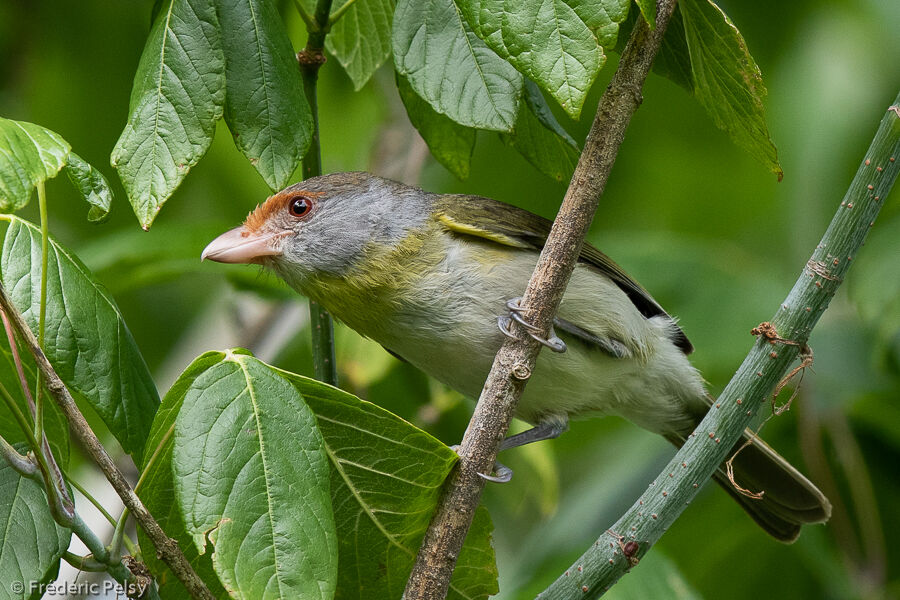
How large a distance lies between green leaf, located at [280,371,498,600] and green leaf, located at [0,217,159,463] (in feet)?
1.28

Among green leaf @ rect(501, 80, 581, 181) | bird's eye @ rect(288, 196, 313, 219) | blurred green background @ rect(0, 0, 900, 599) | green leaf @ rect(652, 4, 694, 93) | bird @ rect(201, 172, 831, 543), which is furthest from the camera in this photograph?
blurred green background @ rect(0, 0, 900, 599)

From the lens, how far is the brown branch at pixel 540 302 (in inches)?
85.5

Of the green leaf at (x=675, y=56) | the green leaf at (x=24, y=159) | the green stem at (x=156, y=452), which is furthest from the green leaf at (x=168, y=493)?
the green leaf at (x=675, y=56)

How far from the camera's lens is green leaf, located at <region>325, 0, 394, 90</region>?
2682 mm

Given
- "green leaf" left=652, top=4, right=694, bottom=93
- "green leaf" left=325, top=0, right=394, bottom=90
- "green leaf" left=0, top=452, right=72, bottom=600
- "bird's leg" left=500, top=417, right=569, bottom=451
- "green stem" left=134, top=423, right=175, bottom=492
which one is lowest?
"bird's leg" left=500, top=417, right=569, bottom=451

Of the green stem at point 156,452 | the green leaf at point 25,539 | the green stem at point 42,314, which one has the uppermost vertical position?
the green stem at point 42,314

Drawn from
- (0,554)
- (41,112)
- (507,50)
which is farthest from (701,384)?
(41,112)

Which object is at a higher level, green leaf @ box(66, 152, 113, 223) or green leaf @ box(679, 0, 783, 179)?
green leaf @ box(679, 0, 783, 179)

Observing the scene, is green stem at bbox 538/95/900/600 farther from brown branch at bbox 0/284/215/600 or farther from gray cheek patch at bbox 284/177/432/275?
gray cheek patch at bbox 284/177/432/275

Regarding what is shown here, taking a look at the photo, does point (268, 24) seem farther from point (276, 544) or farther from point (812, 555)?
point (812, 555)

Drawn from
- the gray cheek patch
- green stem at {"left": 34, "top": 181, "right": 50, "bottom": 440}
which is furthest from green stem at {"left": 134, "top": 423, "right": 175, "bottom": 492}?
the gray cheek patch

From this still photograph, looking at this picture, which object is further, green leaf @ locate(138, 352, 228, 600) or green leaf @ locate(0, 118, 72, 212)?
green leaf @ locate(138, 352, 228, 600)

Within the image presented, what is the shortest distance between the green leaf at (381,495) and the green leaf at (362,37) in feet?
3.59

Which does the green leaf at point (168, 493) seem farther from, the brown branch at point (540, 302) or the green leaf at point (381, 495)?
the brown branch at point (540, 302)
